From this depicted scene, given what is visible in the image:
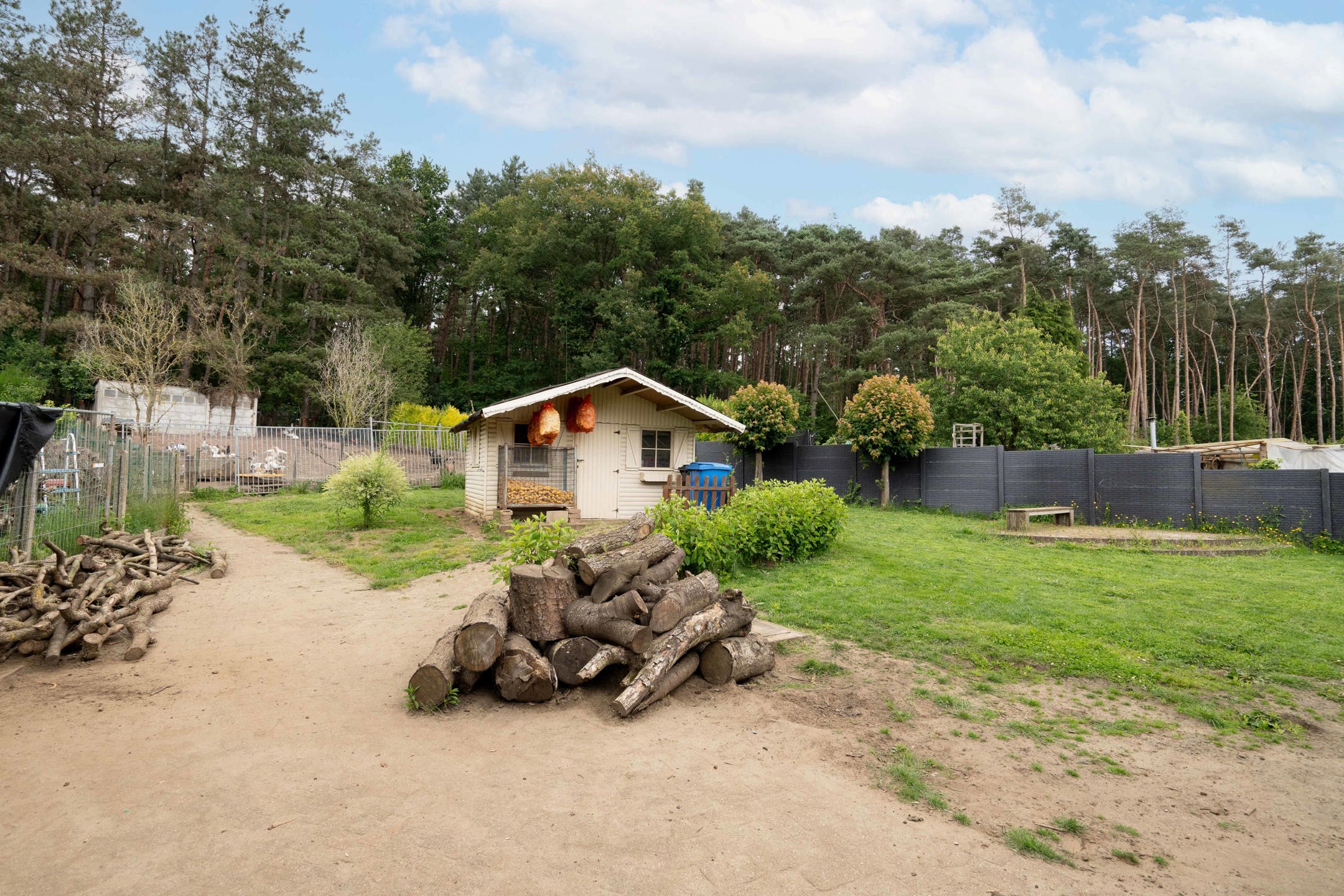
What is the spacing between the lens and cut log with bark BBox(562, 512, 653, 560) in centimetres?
575

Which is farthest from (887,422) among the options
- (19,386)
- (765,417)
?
(19,386)

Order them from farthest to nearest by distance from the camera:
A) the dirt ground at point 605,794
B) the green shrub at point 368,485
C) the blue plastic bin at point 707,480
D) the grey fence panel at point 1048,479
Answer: the grey fence panel at point 1048,479 < the green shrub at point 368,485 < the blue plastic bin at point 707,480 < the dirt ground at point 605,794

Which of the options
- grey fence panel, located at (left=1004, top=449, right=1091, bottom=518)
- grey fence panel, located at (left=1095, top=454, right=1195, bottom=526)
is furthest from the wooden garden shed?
grey fence panel, located at (left=1095, top=454, right=1195, bottom=526)

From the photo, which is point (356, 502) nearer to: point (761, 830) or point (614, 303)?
point (761, 830)

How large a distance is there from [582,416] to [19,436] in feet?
30.3

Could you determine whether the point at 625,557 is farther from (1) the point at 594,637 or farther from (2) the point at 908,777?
(2) the point at 908,777

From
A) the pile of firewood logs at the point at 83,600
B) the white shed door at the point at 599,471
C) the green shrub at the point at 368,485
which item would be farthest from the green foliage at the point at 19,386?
the pile of firewood logs at the point at 83,600

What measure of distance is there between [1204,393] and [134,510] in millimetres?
56427

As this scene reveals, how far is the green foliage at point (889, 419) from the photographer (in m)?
17.5

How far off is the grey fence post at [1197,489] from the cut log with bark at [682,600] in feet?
41.7

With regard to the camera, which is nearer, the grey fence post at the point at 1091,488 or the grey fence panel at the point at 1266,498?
the grey fence panel at the point at 1266,498

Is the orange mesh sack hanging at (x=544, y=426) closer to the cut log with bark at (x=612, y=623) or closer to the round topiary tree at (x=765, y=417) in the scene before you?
the round topiary tree at (x=765, y=417)

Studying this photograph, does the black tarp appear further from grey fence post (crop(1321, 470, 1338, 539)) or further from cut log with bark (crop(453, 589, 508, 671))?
grey fence post (crop(1321, 470, 1338, 539))

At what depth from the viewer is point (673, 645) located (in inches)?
193
